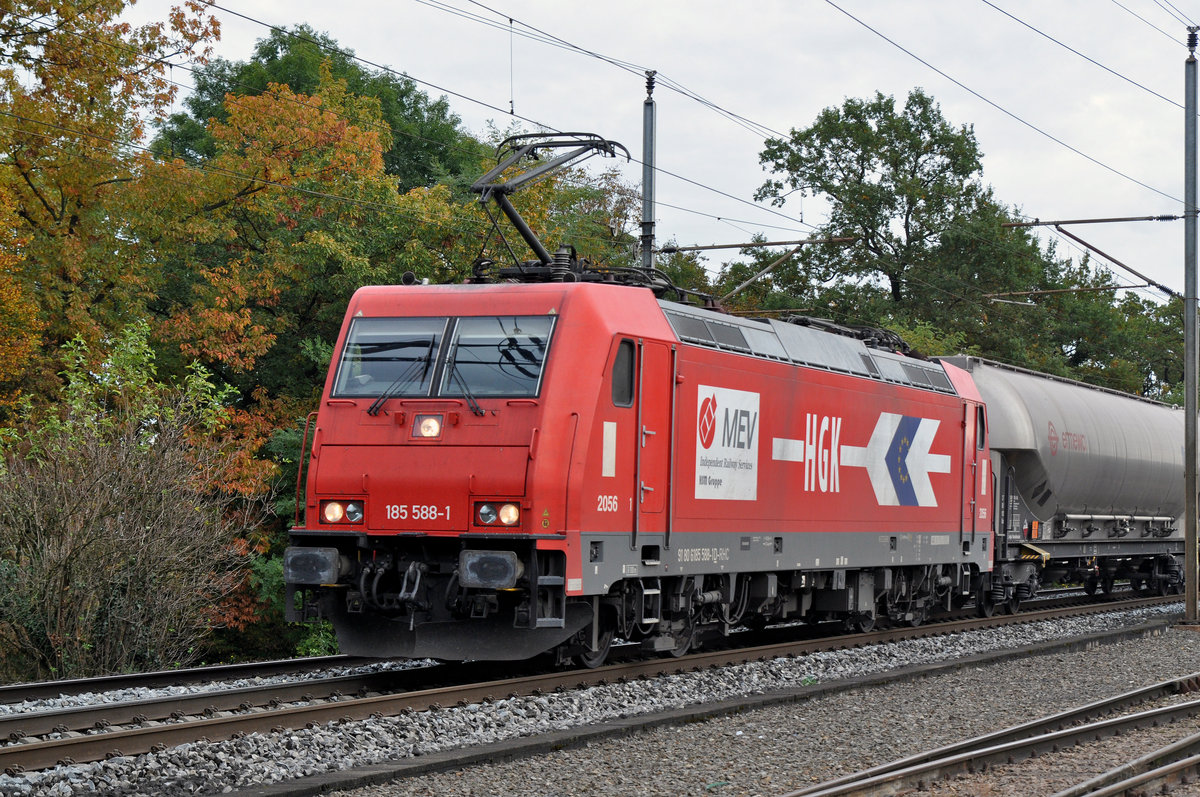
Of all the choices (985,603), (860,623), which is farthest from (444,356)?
(985,603)

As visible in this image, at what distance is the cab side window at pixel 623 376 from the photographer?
40.5ft

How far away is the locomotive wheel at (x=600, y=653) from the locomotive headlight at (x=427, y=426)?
2.63 metres

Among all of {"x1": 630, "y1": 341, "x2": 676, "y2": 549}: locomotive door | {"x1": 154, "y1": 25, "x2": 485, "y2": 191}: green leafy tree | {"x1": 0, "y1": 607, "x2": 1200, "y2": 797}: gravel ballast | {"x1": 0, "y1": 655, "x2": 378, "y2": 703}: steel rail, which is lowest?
{"x1": 0, "y1": 607, "x2": 1200, "y2": 797}: gravel ballast

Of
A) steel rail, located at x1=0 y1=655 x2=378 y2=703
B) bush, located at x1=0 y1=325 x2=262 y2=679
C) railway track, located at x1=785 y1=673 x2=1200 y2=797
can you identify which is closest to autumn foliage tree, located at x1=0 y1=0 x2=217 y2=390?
bush, located at x1=0 y1=325 x2=262 y2=679

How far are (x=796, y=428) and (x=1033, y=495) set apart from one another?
913 centimetres

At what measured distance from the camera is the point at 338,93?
96.1 feet

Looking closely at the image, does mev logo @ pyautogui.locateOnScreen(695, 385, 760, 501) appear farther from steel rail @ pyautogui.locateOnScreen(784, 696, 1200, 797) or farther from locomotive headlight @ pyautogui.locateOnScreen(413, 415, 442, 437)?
steel rail @ pyautogui.locateOnScreen(784, 696, 1200, 797)

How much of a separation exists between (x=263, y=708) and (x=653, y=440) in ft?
14.5

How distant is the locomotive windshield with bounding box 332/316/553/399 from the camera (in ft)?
39.7

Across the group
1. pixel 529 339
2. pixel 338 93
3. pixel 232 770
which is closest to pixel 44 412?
pixel 338 93

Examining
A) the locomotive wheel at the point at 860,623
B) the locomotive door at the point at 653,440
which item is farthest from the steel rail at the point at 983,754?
the locomotive wheel at the point at 860,623

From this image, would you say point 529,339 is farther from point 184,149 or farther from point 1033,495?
point 184,149

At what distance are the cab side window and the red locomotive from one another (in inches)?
0.7

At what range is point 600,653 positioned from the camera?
13203mm
